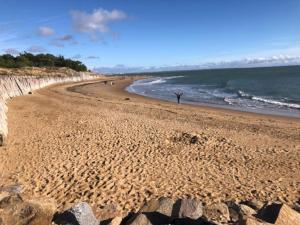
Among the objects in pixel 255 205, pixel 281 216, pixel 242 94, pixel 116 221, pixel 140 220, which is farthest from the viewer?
pixel 242 94

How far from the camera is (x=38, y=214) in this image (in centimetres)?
629

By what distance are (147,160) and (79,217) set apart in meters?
6.12

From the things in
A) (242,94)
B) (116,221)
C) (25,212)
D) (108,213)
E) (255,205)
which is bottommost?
(242,94)

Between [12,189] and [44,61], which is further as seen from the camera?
[44,61]

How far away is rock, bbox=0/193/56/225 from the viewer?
6.11m

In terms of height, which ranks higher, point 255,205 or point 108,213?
point 108,213

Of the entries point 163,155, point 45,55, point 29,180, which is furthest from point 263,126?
point 45,55

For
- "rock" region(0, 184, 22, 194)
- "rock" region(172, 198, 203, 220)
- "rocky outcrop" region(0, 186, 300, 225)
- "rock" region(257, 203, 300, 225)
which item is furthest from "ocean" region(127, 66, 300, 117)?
"rock" region(0, 184, 22, 194)

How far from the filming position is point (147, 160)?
12141 millimetres

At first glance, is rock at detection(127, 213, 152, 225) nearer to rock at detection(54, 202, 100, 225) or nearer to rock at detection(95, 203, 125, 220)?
rock at detection(54, 202, 100, 225)

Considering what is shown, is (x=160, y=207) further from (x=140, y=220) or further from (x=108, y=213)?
(x=108, y=213)

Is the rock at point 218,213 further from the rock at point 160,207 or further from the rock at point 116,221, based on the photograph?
the rock at point 116,221

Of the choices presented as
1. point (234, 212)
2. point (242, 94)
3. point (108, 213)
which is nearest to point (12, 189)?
point (108, 213)

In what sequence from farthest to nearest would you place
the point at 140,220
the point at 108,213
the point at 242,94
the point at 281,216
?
the point at 242,94, the point at 108,213, the point at 140,220, the point at 281,216
